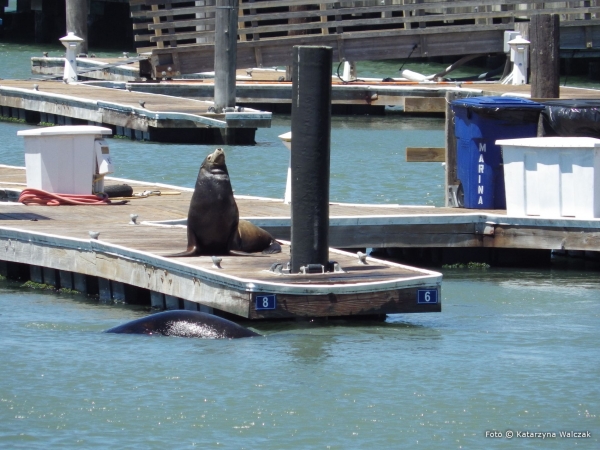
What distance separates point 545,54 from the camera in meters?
14.8

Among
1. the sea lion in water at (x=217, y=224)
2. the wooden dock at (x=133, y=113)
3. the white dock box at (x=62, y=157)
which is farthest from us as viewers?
the wooden dock at (x=133, y=113)

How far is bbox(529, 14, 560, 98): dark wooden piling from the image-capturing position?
48.1 feet

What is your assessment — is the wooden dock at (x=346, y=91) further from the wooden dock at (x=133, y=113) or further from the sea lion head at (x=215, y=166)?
the sea lion head at (x=215, y=166)

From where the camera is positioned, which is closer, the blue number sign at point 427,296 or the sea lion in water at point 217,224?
the blue number sign at point 427,296

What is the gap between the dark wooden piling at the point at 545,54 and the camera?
14648mm

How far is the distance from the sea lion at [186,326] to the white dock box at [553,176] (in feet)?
12.3

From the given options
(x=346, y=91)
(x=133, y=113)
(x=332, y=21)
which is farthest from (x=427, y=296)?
(x=332, y=21)

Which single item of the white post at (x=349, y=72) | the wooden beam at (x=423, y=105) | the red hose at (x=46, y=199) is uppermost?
the white post at (x=349, y=72)

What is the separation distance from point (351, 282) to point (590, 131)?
452 cm

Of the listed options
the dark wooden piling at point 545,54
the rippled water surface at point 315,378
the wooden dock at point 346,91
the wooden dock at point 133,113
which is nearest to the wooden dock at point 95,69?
the wooden dock at point 346,91

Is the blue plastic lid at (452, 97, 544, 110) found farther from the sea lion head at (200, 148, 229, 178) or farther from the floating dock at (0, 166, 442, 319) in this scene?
the sea lion head at (200, 148, 229, 178)

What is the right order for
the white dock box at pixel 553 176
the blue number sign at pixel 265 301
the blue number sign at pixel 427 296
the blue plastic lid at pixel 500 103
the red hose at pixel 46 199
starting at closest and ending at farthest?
the blue number sign at pixel 265 301, the blue number sign at pixel 427 296, the white dock box at pixel 553 176, the blue plastic lid at pixel 500 103, the red hose at pixel 46 199

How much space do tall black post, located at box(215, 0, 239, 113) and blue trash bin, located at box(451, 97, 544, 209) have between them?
25.6ft

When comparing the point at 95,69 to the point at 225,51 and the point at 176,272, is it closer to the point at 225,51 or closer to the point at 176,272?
the point at 225,51
